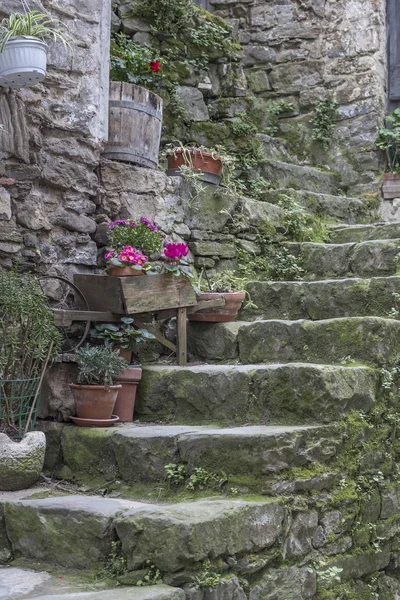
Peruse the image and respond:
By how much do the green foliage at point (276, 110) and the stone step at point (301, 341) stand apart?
3180 millimetres

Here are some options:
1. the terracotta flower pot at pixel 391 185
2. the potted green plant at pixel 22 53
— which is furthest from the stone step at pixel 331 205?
the potted green plant at pixel 22 53

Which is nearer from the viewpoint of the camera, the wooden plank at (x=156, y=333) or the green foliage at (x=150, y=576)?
the green foliage at (x=150, y=576)

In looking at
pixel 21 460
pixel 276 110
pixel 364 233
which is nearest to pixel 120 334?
pixel 21 460

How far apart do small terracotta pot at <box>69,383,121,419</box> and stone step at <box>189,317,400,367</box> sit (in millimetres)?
839

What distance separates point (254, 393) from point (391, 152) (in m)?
3.80

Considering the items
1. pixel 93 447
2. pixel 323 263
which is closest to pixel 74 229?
pixel 93 447

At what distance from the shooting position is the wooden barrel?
14.6 feet

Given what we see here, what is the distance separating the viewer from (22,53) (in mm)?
3594

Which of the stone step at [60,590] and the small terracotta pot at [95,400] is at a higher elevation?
the small terracotta pot at [95,400]

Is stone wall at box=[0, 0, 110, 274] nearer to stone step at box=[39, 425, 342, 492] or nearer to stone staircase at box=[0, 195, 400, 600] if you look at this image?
stone staircase at box=[0, 195, 400, 600]

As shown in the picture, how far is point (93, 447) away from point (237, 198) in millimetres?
2224

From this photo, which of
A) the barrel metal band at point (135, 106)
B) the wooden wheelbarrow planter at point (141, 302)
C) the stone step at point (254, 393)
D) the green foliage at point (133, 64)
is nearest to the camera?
the stone step at point (254, 393)

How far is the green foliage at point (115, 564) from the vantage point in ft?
8.90

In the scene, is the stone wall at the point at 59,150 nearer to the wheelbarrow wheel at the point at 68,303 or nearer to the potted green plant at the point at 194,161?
the wheelbarrow wheel at the point at 68,303
